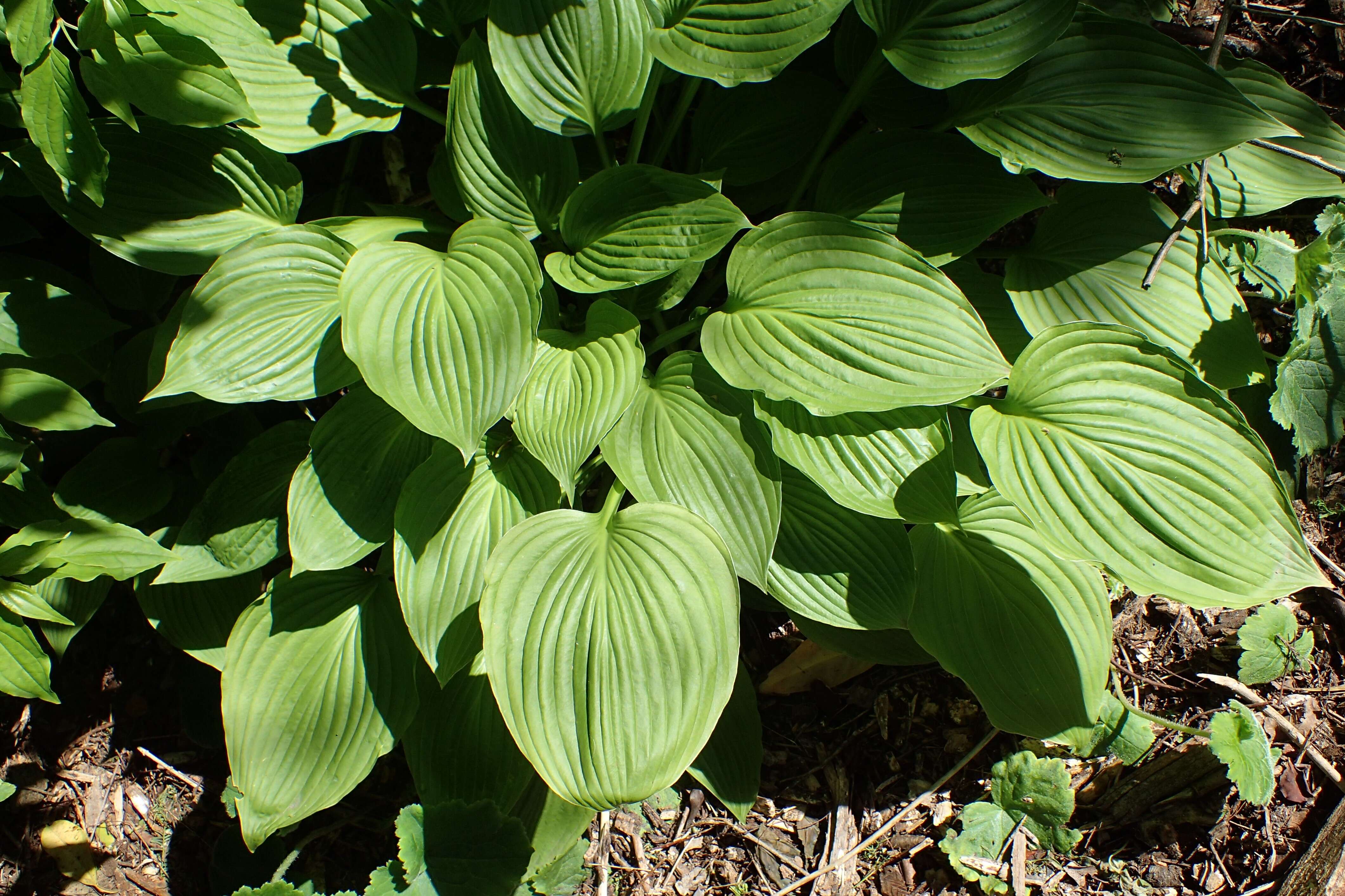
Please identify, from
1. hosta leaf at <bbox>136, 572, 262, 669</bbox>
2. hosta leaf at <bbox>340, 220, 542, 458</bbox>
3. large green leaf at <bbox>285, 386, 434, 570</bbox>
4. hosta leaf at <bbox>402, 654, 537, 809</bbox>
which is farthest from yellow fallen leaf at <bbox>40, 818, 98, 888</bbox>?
hosta leaf at <bbox>340, 220, 542, 458</bbox>

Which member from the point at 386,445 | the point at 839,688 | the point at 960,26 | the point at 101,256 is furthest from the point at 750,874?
the point at 101,256

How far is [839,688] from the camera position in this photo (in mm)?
2174

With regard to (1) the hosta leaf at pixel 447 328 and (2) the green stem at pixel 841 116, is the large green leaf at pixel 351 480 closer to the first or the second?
(1) the hosta leaf at pixel 447 328

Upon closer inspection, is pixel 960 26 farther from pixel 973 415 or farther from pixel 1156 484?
pixel 1156 484

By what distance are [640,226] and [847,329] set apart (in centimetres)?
49

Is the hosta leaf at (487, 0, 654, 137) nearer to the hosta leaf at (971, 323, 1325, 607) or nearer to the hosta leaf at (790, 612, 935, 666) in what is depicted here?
the hosta leaf at (971, 323, 1325, 607)

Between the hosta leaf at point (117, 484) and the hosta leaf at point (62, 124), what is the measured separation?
0.83 m

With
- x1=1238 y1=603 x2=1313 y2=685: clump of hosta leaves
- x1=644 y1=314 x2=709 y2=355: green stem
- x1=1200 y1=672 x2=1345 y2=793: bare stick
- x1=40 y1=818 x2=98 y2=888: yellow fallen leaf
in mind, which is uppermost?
x1=644 y1=314 x2=709 y2=355: green stem

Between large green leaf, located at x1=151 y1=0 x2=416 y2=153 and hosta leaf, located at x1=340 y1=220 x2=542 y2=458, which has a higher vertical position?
large green leaf, located at x1=151 y1=0 x2=416 y2=153

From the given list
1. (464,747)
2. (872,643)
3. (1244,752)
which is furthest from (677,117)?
(1244,752)

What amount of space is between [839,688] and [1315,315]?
1426mm

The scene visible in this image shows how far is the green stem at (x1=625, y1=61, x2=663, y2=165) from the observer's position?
173cm

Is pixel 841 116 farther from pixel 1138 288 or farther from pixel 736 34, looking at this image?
pixel 1138 288

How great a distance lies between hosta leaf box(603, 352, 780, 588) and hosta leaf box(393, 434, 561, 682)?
252 mm
